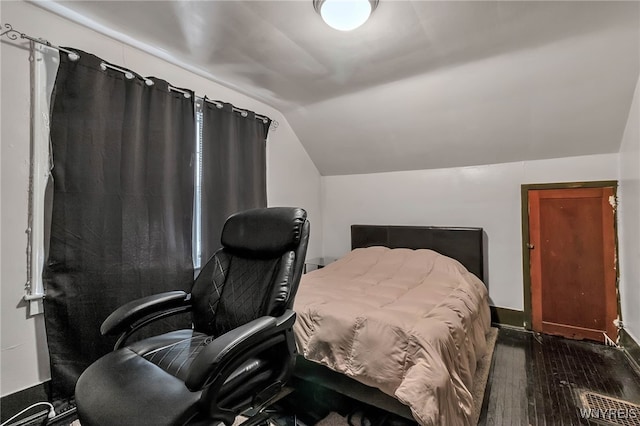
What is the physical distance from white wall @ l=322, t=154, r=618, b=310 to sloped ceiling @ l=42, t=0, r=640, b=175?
0.46 ft

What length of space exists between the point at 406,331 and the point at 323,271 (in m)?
1.58

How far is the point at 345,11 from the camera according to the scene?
1.71 metres

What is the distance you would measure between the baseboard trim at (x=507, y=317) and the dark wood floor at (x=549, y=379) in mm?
228

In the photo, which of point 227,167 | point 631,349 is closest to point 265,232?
point 227,167

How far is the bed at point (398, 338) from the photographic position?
1520 millimetres

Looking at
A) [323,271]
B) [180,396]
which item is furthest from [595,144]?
[180,396]

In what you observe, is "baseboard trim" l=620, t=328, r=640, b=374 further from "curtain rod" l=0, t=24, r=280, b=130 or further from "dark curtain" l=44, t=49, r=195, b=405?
"curtain rod" l=0, t=24, r=280, b=130

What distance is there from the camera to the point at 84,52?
194 cm

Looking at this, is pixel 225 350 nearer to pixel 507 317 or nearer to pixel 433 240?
pixel 433 240

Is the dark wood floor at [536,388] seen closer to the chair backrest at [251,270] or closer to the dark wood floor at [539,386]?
the dark wood floor at [539,386]

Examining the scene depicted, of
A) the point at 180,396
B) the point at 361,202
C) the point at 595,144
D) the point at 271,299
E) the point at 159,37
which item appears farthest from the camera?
the point at 361,202

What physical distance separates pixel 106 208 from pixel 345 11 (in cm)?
193

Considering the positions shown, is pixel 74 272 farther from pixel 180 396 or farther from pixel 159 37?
pixel 159 37

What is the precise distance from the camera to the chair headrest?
1608 mm
